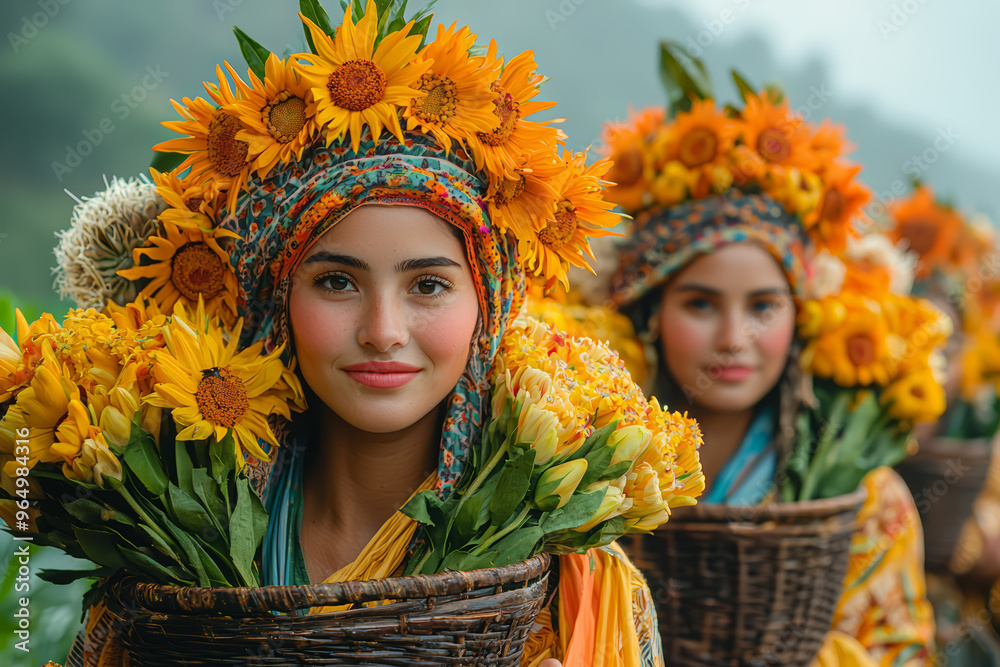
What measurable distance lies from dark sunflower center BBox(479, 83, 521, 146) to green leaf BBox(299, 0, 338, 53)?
36cm

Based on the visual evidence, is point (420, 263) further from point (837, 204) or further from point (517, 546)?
point (837, 204)

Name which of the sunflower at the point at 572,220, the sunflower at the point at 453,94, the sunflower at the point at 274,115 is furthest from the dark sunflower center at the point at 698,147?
the sunflower at the point at 274,115

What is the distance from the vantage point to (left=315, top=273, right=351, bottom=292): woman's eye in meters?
1.55

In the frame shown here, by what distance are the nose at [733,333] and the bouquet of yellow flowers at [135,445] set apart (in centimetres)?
148

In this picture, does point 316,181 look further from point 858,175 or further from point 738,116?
point 858,175

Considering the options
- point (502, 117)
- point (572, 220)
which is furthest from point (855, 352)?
point (502, 117)

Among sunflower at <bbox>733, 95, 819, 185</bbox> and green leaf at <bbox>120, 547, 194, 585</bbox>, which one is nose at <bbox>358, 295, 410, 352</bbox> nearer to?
green leaf at <bbox>120, 547, 194, 585</bbox>

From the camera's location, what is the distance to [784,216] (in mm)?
2584

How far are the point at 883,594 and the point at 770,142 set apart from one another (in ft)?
5.21

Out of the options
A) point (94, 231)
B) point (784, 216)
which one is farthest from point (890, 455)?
point (94, 231)

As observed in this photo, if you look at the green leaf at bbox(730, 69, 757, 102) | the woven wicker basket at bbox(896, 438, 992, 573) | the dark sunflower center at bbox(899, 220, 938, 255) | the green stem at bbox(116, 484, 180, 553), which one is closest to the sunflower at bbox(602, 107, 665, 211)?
the green leaf at bbox(730, 69, 757, 102)

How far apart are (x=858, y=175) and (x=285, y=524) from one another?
208 centimetres

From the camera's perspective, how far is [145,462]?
1.42m

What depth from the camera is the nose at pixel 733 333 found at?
2.51 m
